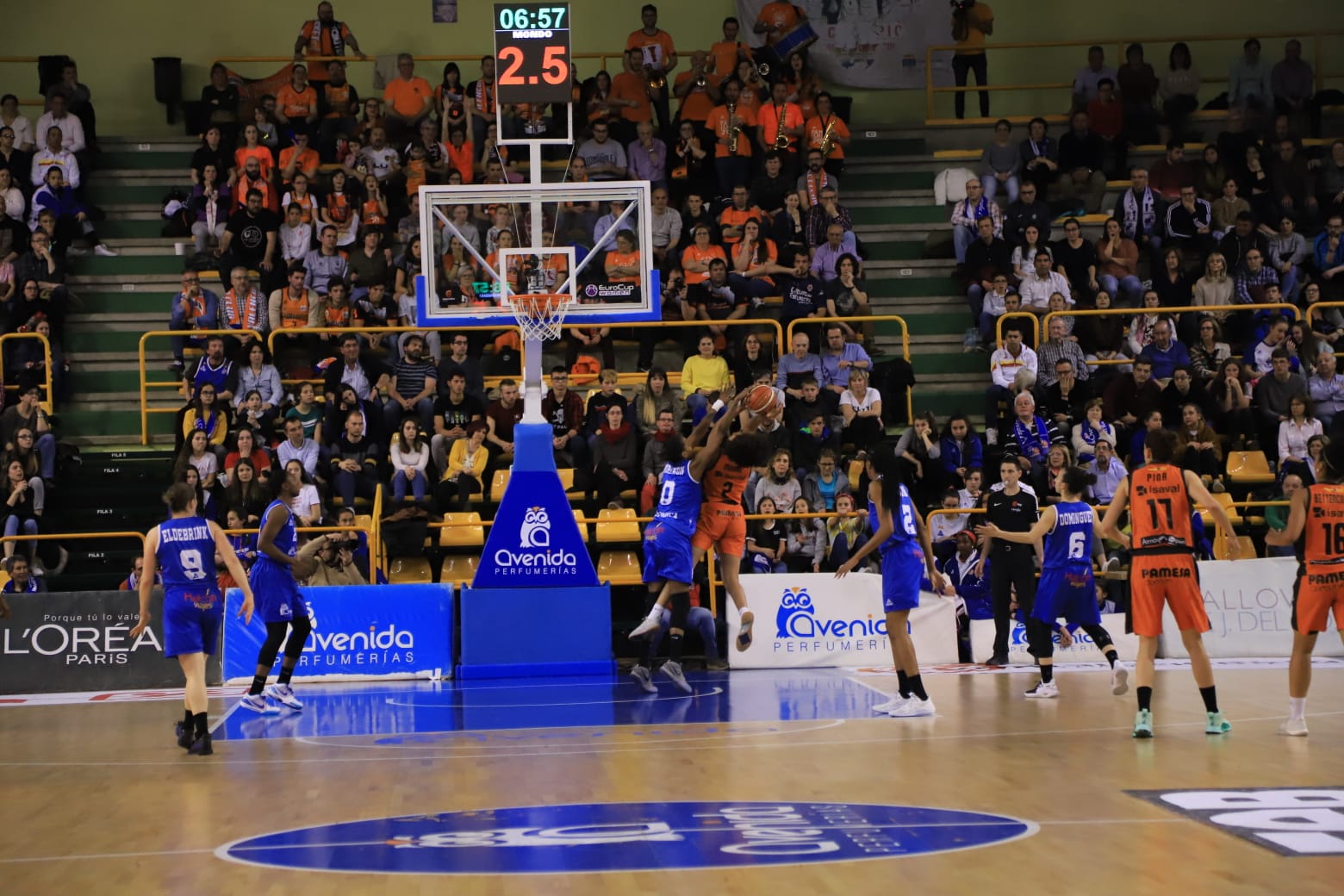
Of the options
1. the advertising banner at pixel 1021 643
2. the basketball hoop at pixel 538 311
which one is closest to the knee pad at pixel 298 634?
the basketball hoop at pixel 538 311

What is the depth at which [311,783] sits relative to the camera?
8742 mm

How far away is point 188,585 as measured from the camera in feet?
33.7

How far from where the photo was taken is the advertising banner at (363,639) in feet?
50.5

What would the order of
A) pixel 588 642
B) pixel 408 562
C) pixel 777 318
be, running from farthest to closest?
pixel 777 318 → pixel 408 562 → pixel 588 642

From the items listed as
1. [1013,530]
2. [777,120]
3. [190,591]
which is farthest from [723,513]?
[777,120]

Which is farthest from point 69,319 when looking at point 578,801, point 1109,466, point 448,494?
point 578,801

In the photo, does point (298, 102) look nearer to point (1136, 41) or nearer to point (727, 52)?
point (727, 52)

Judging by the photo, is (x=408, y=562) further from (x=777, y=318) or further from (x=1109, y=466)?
(x=1109, y=466)

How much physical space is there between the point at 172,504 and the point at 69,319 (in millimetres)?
12502

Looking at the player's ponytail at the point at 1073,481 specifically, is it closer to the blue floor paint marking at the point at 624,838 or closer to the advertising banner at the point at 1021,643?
the advertising banner at the point at 1021,643

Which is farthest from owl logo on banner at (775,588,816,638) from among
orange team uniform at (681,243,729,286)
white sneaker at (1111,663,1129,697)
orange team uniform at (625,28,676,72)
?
orange team uniform at (625,28,676,72)

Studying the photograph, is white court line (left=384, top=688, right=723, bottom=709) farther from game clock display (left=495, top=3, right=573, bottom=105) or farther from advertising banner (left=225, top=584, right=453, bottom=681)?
game clock display (left=495, top=3, right=573, bottom=105)

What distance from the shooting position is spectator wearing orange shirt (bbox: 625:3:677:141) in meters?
22.7

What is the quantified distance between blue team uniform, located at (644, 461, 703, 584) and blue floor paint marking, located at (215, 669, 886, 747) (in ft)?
3.61
